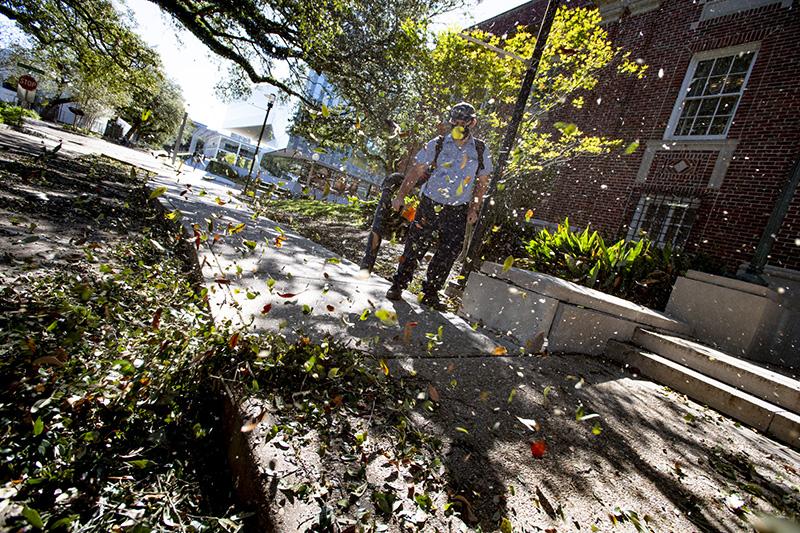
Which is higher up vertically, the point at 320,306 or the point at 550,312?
the point at 550,312

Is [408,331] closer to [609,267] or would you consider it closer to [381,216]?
[381,216]

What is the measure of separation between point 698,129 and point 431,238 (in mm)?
9797

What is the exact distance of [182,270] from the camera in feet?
11.4

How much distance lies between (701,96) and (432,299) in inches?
406

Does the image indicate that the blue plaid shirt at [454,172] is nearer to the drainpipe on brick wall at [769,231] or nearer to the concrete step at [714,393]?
the concrete step at [714,393]

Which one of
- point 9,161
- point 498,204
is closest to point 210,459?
point 9,161

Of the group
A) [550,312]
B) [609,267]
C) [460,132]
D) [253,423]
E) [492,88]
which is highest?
[492,88]

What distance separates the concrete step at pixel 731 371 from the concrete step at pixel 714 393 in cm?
7

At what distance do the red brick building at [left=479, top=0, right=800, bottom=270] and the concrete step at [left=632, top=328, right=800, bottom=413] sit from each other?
5.83 m

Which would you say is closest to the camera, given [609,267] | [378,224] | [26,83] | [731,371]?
[731,371]

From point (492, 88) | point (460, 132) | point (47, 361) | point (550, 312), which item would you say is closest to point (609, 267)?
point (550, 312)

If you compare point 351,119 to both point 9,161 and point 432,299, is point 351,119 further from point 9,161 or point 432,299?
point 432,299

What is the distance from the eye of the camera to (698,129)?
9383 millimetres

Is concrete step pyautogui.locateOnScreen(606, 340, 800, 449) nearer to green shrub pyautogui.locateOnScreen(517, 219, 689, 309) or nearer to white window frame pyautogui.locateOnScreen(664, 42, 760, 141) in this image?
green shrub pyautogui.locateOnScreen(517, 219, 689, 309)
